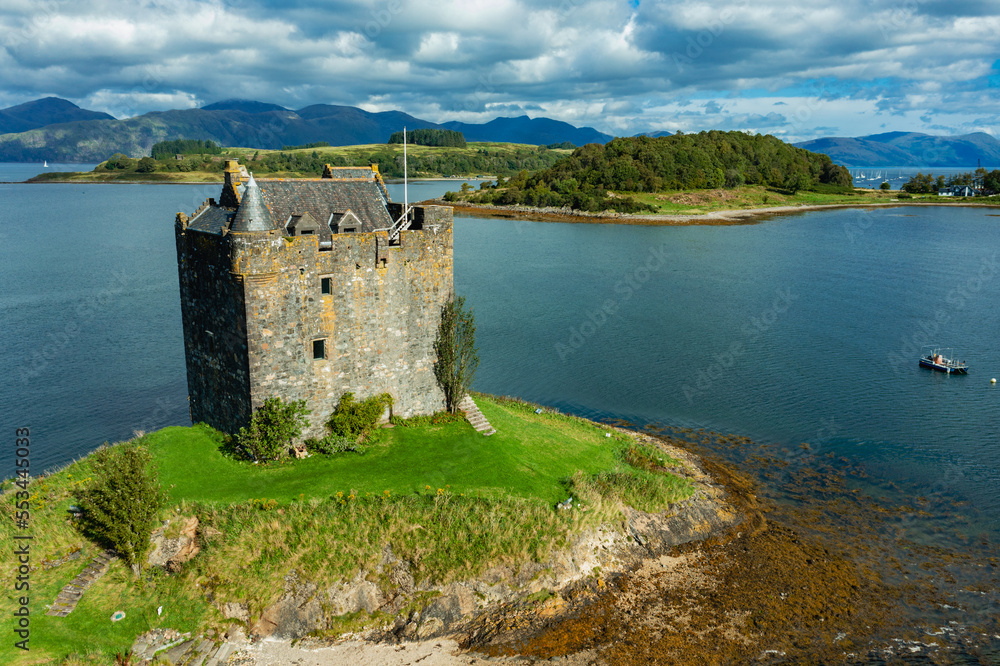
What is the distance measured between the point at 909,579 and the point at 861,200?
197932mm

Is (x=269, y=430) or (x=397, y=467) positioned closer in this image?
(x=269, y=430)

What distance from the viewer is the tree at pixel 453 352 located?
29578mm

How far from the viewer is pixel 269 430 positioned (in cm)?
2503

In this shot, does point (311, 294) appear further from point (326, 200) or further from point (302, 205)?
point (326, 200)

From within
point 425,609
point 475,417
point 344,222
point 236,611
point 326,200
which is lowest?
point 425,609

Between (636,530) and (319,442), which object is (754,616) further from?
(319,442)

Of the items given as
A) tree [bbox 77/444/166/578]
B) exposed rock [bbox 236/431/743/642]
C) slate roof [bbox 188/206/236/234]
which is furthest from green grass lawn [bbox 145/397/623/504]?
slate roof [bbox 188/206/236/234]

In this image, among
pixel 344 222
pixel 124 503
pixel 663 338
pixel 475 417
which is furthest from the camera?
pixel 663 338

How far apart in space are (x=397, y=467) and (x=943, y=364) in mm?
43992

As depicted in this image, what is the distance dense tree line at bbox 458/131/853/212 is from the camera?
528ft

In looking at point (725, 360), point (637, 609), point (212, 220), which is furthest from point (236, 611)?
point (725, 360)

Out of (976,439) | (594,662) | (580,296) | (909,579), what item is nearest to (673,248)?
(580,296)

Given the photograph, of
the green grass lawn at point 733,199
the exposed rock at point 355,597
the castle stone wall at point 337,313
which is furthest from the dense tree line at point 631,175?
the exposed rock at point 355,597

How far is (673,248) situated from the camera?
343 ft
